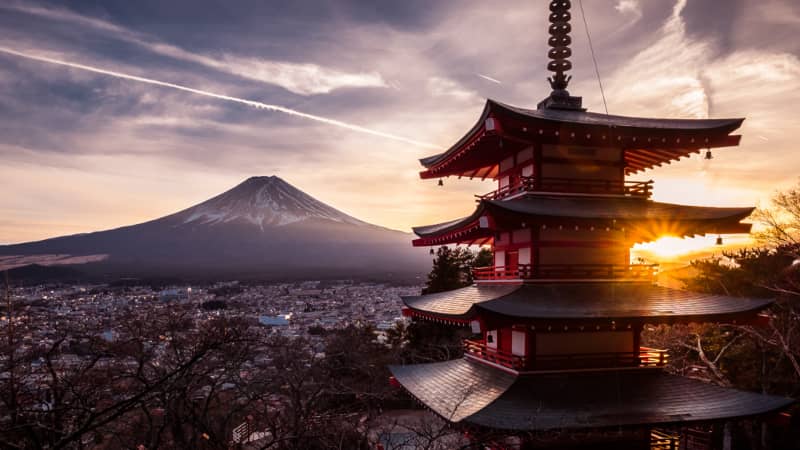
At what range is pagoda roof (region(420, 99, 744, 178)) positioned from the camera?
1059 centimetres

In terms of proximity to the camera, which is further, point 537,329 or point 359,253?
point 359,253

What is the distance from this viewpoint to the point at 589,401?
396 inches

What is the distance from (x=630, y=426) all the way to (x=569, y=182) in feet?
16.4

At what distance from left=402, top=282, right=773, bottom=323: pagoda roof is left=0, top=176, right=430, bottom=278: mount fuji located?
85631 millimetres

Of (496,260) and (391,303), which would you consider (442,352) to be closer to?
(496,260)

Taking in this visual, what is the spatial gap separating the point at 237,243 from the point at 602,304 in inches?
4158

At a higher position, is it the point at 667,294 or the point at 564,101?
the point at 564,101

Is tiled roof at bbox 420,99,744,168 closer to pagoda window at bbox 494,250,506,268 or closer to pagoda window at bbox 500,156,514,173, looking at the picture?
pagoda window at bbox 500,156,514,173

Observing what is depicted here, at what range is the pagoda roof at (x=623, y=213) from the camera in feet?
33.8

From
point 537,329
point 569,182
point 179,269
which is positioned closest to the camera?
point 537,329

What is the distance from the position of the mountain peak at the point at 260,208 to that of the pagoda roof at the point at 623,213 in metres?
99.6

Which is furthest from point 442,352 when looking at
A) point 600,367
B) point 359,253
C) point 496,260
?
point 359,253

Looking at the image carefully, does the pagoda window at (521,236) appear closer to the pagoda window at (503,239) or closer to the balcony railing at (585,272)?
the pagoda window at (503,239)

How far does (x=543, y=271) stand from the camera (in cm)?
1121
